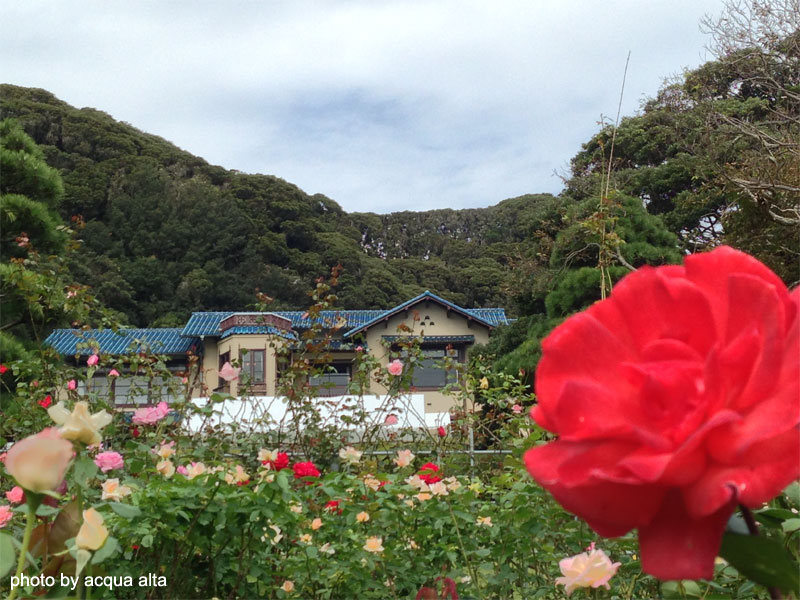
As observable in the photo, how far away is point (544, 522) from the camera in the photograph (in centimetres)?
146

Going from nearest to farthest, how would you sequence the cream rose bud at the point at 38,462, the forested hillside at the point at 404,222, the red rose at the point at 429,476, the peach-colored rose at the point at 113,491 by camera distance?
the cream rose bud at the point at 38,462 → the peach-colored rose at the point at 113,491 → the red rose at the point at 429,476 → the forested hillside at the point at 404,222

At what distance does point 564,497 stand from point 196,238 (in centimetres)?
3040

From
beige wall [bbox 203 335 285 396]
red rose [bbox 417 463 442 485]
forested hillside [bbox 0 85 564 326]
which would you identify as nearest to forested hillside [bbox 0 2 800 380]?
forested hillside [bbox 0 85 564 326]

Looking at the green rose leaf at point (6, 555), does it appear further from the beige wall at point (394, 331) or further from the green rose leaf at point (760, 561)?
the beige wall at point (394, 331)

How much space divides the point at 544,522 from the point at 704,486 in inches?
50.9

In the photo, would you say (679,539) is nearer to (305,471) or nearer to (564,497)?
(564,497)

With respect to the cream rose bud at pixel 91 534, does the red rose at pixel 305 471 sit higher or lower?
lower

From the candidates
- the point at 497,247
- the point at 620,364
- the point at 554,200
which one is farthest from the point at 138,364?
the point at 497,247

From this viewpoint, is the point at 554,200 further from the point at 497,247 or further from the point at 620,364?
the point at 497,247

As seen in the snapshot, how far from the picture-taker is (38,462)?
38 cm

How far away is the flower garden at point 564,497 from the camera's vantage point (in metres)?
0.25

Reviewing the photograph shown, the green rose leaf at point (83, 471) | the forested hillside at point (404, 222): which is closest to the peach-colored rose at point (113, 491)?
the green rose leaf at point (83, 471)

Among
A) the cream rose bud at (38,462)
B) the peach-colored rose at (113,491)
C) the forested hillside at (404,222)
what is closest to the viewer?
the cream rose bud at (38,462)

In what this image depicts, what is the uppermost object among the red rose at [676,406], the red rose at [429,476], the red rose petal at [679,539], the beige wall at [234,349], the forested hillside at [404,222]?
the forested hillside at [404,222]
